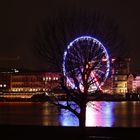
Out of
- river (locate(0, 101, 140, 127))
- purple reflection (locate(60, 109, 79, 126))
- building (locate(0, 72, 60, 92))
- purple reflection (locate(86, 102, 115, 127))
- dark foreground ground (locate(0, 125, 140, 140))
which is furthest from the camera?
building (locate(0, 72, 60, 92))

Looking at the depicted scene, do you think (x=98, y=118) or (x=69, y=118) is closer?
(x=69, y=118)

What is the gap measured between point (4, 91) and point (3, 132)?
152839mm

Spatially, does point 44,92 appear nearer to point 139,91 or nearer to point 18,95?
point 18,95

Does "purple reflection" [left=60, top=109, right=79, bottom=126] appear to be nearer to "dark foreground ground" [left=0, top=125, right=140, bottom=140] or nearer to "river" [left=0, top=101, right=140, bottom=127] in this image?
"river" [left=0, top=101, right=140, bottom=127]

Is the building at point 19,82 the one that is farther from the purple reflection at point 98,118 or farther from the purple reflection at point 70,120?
the purple reflection at point 70,120

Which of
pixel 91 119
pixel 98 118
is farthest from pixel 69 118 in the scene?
pixel 98 118

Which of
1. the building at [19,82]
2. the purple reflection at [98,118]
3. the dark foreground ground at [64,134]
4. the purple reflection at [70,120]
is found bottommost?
the purple reflection at [98,118]

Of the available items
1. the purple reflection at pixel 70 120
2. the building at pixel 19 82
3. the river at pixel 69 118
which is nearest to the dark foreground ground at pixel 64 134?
the river at pixel 69 118

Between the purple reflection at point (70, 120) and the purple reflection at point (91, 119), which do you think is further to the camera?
the purple reflection at point (70, 120)

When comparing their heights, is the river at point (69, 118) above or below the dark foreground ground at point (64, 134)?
below

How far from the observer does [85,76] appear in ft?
66.7

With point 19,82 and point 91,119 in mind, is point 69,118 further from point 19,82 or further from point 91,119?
point 19,82

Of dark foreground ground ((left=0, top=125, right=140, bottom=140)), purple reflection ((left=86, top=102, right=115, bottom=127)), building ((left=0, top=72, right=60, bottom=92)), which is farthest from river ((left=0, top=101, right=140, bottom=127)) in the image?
building ((left=0, top=72, right=60, bottom=92))

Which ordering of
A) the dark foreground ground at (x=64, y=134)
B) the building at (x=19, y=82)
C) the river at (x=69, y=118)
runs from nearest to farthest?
the dark foreground ground at (x=64, y=134) → the river at (x=69, y=118) → the building at (x=19, y=82)
